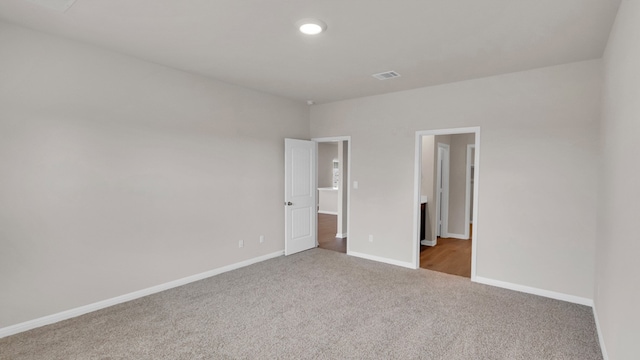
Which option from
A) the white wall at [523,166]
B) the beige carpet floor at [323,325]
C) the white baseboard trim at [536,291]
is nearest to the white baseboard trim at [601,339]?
the beige carpet floor at [323,325]

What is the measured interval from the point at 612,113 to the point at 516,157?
1317 mm

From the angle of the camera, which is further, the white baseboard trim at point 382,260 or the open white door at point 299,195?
the open white door at point 299,195

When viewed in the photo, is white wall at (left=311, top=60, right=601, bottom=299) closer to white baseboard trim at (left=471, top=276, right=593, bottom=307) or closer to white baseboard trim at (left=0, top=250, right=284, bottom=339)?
white baseboard trim at (left=471, top=276, right=593, bottom=307)

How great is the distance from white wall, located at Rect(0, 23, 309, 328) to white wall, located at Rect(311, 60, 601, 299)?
231 cm

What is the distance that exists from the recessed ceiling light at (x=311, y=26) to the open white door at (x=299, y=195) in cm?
257

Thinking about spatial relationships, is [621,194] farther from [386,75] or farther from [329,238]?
[329,238]

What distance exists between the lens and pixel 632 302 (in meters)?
1.61

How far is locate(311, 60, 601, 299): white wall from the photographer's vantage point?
11.0 feet

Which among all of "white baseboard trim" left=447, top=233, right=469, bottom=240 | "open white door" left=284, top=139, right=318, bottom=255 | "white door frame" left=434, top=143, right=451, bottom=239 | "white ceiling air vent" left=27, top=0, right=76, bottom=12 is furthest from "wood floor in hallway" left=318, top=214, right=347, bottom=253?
"white ceiling air vent" left=27, top=0, right=76, bottom=12

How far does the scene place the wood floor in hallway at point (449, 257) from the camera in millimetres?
4566

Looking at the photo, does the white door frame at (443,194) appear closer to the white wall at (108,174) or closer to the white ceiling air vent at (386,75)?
the white ceiling air vent at (386,75)

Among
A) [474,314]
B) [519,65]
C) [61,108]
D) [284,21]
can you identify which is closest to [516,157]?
[519,65]

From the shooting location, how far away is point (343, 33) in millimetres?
2719

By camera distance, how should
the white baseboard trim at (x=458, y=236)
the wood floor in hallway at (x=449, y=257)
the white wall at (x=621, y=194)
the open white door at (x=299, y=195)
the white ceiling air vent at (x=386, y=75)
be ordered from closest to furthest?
the white wall at (x=621, y=194) → the white ceiling air vent at (x=386, y=75) → the wood floor in hallway at (x=449, y=257) → the open white door at (x=299, y=195) → the white baseboard trim at (x=458, y=236)
